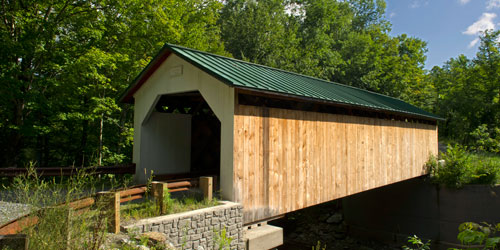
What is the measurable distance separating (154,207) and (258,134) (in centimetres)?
222

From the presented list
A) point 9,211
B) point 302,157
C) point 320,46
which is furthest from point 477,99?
point 9,211

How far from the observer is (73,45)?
11.5 metres

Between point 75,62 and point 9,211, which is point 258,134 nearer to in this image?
point 9,211

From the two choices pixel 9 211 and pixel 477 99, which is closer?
pixel 9 211

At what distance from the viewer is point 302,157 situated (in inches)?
270

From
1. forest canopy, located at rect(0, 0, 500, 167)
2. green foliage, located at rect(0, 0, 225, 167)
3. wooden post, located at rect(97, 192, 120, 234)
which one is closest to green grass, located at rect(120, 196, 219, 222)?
wooden post, located at rect(97, 192, 120, 234)

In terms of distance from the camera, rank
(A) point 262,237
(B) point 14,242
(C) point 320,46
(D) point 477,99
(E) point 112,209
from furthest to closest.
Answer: (C) point 320,46 < (D) point 477,99 < (A) point 262,237 < (E) point 112,209 < (B) point 14,242

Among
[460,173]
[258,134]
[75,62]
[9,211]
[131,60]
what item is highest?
[131,60]

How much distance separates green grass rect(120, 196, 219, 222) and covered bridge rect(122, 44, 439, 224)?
47 centimetres

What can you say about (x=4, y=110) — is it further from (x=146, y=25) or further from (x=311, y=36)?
(x=311, y=36)

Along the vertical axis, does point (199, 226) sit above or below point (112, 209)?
below

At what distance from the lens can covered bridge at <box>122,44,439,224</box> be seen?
573 cm

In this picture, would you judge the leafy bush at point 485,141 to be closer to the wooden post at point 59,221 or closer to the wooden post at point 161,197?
the wooden post at point 161,197

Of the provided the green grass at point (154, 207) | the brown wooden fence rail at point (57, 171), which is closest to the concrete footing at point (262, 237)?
the green grass at point (154, 207)
